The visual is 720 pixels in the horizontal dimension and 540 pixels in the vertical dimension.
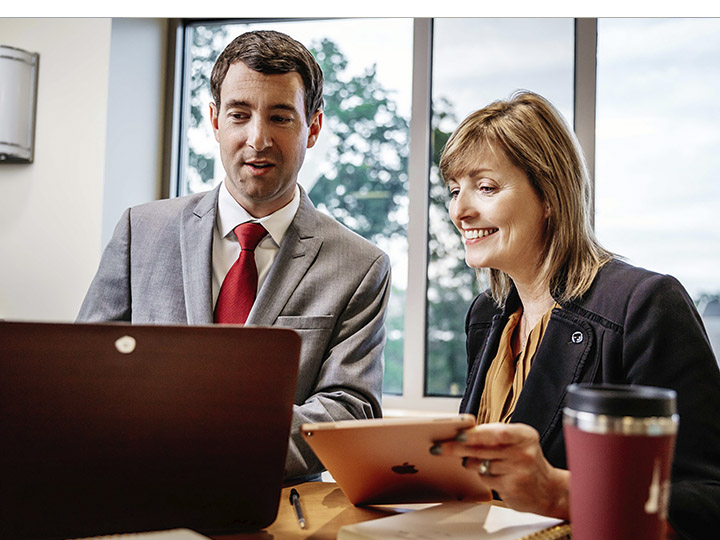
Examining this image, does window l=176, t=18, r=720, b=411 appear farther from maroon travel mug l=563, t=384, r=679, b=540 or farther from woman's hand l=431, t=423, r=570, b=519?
maroon travel mug l=563, t=384, r=679, b=540

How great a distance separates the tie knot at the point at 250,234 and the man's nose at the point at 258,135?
180 mm

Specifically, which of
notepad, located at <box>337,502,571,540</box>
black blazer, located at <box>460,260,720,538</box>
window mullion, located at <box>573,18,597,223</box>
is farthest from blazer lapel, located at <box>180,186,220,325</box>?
window mullion, located at <box>573,18,597,223</box>

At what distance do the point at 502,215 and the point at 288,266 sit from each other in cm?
50

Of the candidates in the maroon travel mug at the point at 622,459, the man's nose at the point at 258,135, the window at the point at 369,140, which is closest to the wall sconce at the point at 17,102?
the window at the point at 369,140

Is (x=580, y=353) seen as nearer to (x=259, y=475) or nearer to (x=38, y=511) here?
(x=259, y=475)

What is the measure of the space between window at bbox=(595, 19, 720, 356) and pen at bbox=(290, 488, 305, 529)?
1.90 m

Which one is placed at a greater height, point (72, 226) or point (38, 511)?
point (72, 226)

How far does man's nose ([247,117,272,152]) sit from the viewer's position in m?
1.59

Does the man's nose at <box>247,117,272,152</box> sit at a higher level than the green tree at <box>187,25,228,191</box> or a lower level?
lower

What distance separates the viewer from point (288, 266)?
157cm

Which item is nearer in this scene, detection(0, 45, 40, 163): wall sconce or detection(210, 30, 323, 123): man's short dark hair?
detection(210, 30, 323, 123): man's short dark hair

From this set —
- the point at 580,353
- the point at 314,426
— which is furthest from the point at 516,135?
the point at 314,426

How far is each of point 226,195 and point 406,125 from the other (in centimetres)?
128

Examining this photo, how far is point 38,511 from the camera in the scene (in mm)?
737
